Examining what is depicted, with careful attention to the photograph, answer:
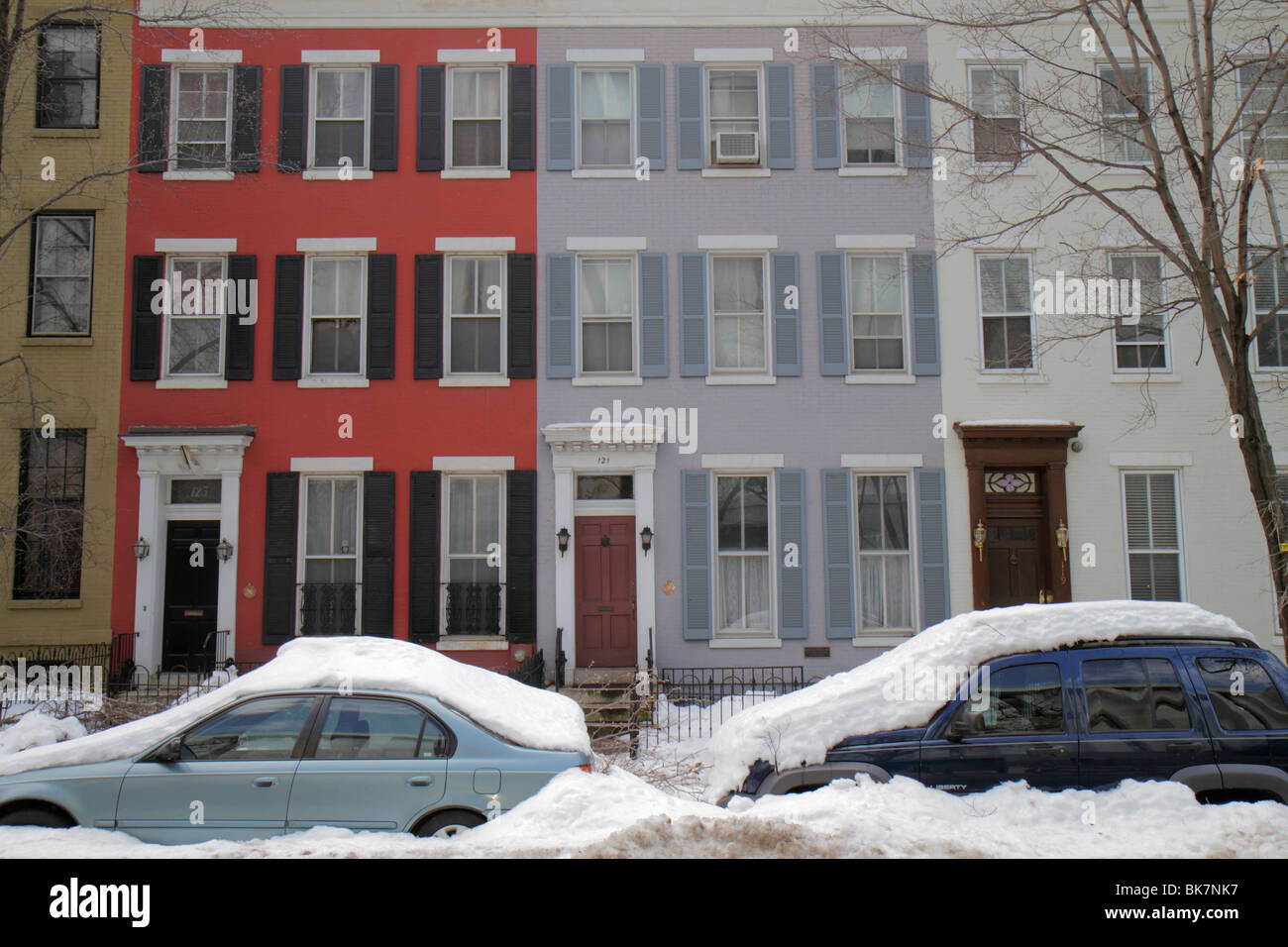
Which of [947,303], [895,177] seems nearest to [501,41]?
[895,177]

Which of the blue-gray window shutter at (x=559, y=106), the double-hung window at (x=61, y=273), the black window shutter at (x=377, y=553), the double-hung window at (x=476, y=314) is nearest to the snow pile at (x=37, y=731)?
the black window shutter at (x=377, y=553)

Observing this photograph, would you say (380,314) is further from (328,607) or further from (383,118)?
(328,607)

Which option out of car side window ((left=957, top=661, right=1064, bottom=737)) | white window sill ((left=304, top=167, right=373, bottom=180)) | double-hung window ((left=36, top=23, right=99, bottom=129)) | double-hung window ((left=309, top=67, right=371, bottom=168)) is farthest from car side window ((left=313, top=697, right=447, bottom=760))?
double-hung window ((left=36, top=23, right=99, bottom=129))

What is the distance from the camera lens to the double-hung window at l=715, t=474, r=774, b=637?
1510 centimetres

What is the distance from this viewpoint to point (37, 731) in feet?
31.3

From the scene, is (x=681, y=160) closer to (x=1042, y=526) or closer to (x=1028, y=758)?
(x=1042, y=526)

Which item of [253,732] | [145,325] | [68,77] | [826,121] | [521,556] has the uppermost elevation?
[68,77]

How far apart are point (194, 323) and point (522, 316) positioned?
5387 mm

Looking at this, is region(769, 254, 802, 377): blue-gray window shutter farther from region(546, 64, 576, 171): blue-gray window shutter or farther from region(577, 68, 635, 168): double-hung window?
region(546, 64, 576, 171): blue-gray window shutter

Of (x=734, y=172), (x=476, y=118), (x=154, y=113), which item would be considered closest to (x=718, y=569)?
(x=734, y=172)

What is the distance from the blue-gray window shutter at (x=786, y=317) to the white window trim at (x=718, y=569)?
166cm

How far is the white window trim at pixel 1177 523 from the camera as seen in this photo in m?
15.0

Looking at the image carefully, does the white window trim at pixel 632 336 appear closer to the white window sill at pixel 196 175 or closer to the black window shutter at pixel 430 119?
the black window shutter at pixel 430 119

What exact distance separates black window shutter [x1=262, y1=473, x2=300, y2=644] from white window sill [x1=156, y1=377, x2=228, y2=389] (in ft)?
5.75
